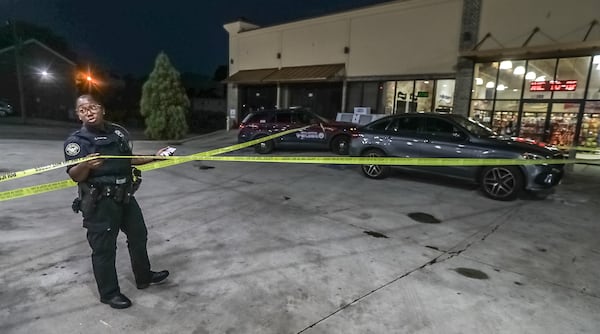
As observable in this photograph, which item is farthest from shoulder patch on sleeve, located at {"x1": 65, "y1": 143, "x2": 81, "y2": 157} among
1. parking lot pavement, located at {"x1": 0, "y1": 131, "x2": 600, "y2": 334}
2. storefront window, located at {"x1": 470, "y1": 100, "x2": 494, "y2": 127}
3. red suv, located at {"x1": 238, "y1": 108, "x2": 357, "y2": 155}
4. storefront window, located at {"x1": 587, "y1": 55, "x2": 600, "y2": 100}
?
storefront window, located at {"x1": 587, "y1": 55, "x2": 600, "y2": 100}

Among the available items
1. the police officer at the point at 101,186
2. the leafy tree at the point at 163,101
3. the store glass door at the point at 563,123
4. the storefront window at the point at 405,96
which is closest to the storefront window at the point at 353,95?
the storefront window at the point at 405,96

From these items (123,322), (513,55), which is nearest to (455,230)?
(123,322)

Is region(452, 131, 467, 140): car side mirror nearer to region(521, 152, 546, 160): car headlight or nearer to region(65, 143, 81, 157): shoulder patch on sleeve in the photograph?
region(521, 152, 546, 160): car headlight

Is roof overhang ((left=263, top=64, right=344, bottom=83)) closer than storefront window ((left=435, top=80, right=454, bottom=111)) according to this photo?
No

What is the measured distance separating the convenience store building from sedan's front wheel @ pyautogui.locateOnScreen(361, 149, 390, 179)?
7162 mm

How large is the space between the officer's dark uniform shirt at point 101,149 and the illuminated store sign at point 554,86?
14.2 m

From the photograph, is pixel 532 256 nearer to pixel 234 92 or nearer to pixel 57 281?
pixel 57 281

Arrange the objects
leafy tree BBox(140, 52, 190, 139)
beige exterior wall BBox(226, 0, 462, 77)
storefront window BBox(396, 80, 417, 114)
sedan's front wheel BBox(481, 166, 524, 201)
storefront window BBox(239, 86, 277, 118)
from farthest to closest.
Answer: storefront window BBox(239, 86, 277, 118) < leafy tree BBox(140, 52, 190, 139) < storefront window BBox(396, 80, 417, 114) < beige exterior wall BBox(226, 0, 462, 77) < sedan's front wheel BBox(481, 166, 524, 201)

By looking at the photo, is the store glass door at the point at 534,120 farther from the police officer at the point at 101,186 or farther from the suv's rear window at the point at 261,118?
the police officer at the point at 101,186

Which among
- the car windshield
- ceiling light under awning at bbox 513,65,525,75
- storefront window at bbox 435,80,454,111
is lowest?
the car windshield

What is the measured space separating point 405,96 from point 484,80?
11.2 ft

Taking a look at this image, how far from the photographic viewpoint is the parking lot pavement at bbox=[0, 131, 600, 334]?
9.44 ft

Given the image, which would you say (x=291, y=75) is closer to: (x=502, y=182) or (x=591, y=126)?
(x=591, y=126)

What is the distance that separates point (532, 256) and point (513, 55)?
437 inches
